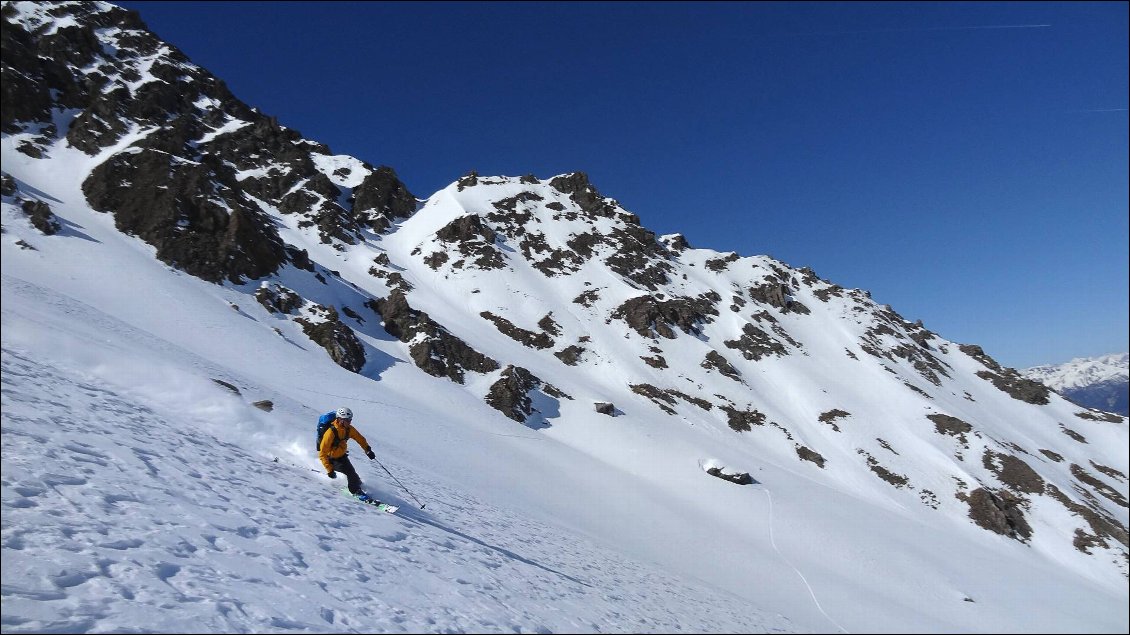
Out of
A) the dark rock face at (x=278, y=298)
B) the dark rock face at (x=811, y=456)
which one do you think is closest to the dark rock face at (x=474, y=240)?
the dark rock face at (x=278, y=298)

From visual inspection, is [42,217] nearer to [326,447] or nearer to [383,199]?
[326,447]

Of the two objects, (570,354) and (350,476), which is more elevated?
(570,354)

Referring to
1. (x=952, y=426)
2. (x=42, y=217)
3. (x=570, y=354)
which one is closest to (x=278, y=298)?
(x=570, y=354)

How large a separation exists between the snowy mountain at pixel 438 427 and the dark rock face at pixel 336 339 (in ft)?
1.41

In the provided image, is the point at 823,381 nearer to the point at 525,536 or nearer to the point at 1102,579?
the point at 1102,579

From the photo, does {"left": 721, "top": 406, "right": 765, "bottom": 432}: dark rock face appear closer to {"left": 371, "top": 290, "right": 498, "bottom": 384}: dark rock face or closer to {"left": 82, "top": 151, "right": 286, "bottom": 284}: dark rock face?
{"left": 371, "top": 290, "right": 498, "bottom": 384}: dark rock face

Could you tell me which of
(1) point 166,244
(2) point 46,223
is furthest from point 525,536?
(2) point 46,223

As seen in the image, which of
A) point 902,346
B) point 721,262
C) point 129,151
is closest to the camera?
point 129,151

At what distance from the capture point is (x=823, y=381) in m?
70.9

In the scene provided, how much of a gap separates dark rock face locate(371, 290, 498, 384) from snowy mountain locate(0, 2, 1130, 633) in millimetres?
403

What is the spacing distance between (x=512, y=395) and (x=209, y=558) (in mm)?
39203

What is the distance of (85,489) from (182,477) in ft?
5.90

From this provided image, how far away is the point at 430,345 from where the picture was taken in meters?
46.4

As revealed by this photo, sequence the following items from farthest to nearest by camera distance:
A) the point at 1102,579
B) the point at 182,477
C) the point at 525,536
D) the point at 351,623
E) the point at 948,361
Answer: the point at 948,361 < the point at 1102,579 < the point at 525,536 < the point at 182,477 < the point at 351,623
